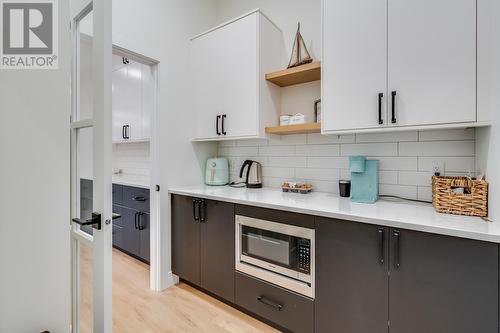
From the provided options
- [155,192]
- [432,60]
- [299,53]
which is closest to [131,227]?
[155,192]

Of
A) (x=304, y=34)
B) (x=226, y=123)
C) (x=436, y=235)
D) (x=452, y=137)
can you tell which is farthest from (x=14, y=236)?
(x=304, y=34)

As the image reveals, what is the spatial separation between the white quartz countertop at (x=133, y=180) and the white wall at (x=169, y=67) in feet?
1.68

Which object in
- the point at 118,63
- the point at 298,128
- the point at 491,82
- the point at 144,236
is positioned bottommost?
the point at 144,236

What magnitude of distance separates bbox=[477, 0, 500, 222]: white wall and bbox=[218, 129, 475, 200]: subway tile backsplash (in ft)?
1.01

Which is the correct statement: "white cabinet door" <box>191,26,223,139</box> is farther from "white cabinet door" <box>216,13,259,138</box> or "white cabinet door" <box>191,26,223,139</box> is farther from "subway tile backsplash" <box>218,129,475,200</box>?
"subway tile backsplash" <box>218,129,475,200</box>

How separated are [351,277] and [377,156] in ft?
3.12

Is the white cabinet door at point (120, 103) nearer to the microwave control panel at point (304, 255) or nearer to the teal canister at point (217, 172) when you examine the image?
the teal canister at point (217, 172)

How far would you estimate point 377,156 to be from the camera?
1928mm

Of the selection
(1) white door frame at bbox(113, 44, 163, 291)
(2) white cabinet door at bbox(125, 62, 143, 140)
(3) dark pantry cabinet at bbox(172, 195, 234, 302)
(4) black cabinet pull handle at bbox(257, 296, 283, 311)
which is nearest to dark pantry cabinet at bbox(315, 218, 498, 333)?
(4) black cabinet pull handle at bbox(257, 296, 283, 311)

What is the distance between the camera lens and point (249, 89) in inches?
88.5

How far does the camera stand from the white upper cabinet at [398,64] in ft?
4.44

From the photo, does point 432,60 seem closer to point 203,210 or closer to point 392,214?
point 392,214

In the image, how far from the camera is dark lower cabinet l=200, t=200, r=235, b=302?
2.02 metres

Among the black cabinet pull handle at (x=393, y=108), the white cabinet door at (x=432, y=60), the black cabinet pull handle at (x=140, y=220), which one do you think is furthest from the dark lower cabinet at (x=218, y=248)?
the white cabinet door at (x=432, y=60)
